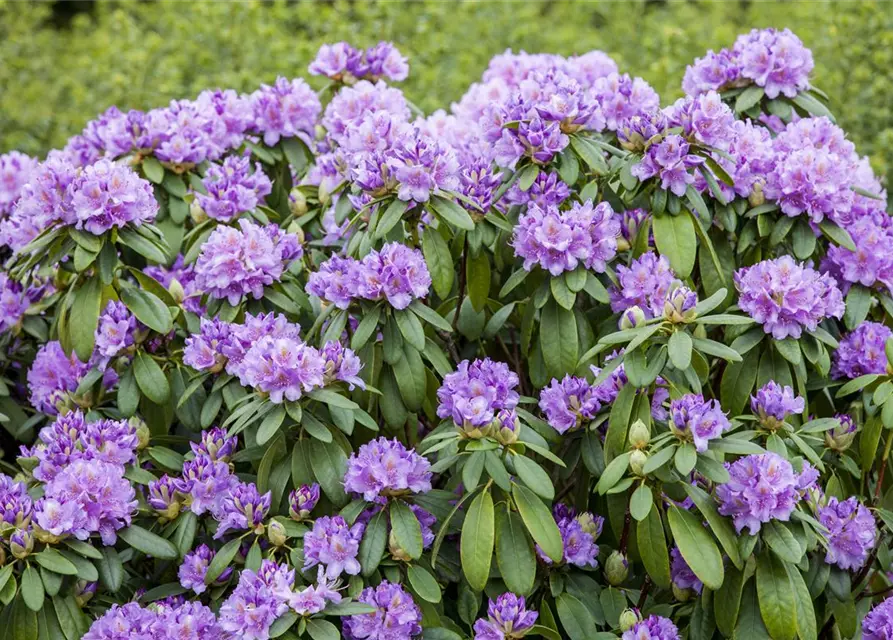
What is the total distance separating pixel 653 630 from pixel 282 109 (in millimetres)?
1653

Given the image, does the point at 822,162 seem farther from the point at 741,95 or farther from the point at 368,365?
the point at 368,365

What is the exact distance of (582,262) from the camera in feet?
7.27

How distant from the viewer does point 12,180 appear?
9.89 feet

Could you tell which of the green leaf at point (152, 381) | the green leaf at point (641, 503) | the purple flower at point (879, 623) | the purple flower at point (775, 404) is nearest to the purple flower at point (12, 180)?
the green leaf at point (152, 381)

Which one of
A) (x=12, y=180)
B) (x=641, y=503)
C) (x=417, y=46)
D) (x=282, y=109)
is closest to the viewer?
(x=641, y=503)

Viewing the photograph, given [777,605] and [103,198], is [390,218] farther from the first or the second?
[777,605]

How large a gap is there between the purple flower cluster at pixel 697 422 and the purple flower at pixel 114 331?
3.94 feet

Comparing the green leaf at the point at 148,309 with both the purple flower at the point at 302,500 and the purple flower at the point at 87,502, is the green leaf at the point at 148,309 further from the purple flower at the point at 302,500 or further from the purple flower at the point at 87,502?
the purple flower at the point at 302,500

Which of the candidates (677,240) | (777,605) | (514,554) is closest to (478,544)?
(514,554)

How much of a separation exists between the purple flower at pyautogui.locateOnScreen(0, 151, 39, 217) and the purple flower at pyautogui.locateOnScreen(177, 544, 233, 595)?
1346mm

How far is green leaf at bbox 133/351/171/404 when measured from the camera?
2330mm

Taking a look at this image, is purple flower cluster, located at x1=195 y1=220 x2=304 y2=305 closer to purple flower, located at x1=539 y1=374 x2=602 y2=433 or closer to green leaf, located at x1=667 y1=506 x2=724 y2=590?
purple flower, located at x1=539 y1=374 x2=602 y2=433

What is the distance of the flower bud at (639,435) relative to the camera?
2.01m

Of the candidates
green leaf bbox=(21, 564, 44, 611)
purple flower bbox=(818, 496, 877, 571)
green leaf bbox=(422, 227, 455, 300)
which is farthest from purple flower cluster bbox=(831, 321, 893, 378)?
green leaf bbox=(21, 564, 44, 611)
